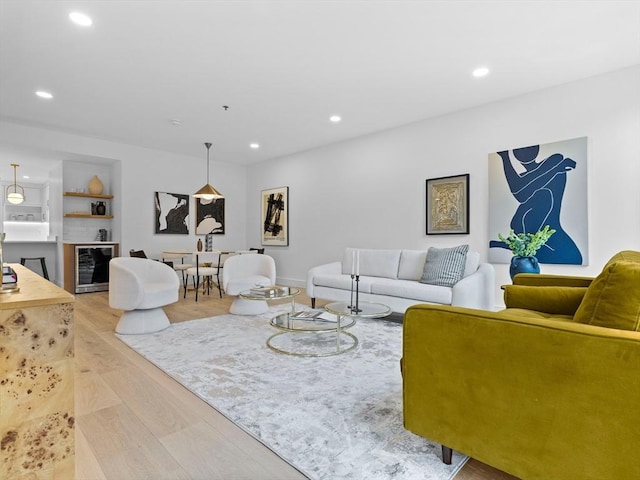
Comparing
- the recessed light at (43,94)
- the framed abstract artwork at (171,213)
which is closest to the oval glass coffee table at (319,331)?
the recessed light at (43,94)

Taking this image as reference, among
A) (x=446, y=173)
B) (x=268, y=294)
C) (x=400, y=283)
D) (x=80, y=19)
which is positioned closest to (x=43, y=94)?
(x=80, y=19)

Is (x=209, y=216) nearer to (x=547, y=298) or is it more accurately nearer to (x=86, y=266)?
(x=86, y=266)

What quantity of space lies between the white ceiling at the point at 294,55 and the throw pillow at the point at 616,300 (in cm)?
223

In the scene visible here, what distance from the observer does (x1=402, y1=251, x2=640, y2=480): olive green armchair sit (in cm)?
100

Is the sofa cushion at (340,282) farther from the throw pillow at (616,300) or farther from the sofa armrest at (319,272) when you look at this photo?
the throw pillow at (616,300)

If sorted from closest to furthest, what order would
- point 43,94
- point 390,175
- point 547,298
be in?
1. point 547,298
2. point 43,94
3. point 390,175

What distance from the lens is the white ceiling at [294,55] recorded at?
253cm

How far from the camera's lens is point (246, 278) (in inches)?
168

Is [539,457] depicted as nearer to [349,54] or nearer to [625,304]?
[625,304]

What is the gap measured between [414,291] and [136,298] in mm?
2864

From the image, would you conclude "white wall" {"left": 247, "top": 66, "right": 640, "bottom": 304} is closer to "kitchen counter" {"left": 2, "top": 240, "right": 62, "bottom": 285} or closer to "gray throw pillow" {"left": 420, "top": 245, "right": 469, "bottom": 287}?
"gray throw pillow" {"left": 420, "top": 245, "right": 469, "bottom": 287}

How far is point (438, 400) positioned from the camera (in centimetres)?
133

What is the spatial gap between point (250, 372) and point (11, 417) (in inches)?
56.4

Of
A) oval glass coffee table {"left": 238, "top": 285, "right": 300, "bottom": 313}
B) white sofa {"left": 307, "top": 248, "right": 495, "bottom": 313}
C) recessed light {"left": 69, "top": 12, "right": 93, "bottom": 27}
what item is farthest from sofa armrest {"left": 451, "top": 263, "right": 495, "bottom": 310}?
recessed light {"left": 69, "top": 12, "right": 93, "bottom": 27}
